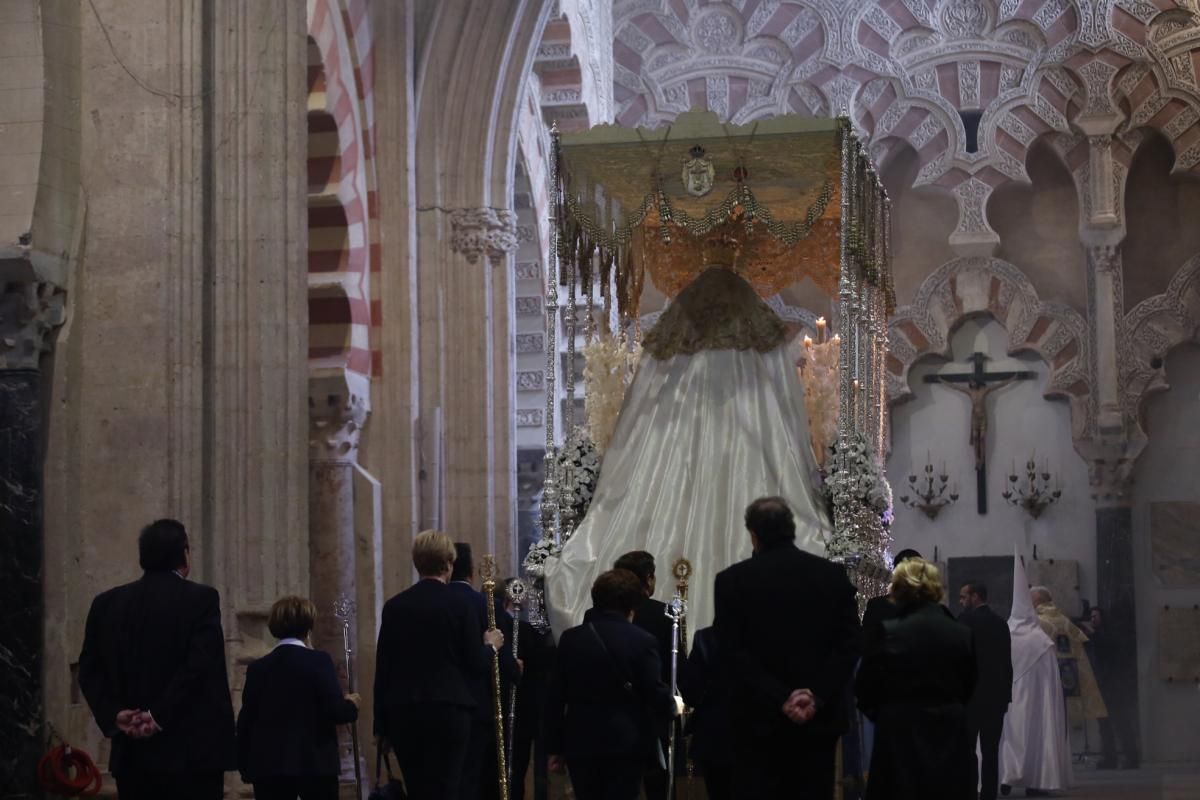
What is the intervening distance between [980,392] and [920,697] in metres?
14.4

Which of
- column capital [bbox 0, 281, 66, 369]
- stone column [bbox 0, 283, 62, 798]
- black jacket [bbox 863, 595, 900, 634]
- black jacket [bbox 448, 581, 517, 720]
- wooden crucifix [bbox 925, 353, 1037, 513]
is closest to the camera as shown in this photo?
black jacket [bbox 448, 581, 517, 720]

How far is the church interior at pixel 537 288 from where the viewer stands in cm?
873

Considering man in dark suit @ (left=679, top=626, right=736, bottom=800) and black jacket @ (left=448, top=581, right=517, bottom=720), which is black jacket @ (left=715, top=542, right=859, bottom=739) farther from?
black jacket @ (left=448, top=581, right=517, bottom=720)

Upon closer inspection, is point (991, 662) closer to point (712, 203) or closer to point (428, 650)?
point (712, 203)

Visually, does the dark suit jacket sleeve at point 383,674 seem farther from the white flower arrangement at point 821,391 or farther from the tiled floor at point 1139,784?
the tiled floor at point 1139,784

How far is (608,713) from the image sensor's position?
6.63 m

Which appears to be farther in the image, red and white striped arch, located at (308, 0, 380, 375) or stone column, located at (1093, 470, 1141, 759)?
stone column, located at (1093, 470, 1141, 759)

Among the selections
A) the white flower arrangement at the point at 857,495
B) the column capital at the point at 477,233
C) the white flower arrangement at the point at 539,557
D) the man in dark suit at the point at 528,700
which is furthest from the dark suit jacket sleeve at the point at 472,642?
the column capital at the point at 477,233

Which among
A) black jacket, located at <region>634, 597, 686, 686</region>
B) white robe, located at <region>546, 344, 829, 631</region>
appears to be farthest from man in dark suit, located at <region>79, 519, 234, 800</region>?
→ white robe, located at <region>546, 344, 829, 631</region>

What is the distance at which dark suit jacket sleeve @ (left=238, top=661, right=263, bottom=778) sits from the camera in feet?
21.8

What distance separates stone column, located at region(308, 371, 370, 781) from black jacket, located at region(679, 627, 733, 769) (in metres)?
6.68

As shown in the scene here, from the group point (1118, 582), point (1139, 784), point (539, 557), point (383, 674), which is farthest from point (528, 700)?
point (1118, 582)

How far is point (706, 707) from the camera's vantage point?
6.90m

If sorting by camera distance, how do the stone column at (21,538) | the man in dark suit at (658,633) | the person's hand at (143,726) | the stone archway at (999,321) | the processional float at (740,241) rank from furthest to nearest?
the stone archway at (999,321) < the processional float at (740,241) < the stone column at (21,538) < the man in dark suit at (658,633) < the person's hand at (143,726)
